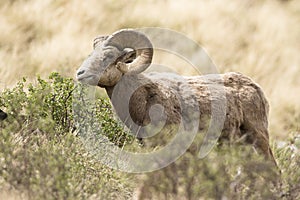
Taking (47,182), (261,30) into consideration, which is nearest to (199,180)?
(47,182)

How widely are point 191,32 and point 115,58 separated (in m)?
7.33

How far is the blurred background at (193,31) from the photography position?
12.4 meters

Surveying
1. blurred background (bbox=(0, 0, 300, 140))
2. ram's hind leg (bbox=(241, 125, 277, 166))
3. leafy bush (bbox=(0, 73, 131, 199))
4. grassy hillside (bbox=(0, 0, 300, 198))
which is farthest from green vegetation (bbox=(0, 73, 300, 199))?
blurred background (bbox=(0, 0, 300, 140))

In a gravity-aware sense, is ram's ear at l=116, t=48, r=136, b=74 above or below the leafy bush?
above

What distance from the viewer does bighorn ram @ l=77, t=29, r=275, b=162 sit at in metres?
6.52

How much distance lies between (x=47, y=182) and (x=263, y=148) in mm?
2881

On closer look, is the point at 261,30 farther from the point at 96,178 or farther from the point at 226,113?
the point at 96,178

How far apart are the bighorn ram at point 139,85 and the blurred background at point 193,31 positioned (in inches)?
193

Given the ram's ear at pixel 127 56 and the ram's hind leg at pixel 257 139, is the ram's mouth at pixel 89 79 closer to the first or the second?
the ram's ear at pixel 127 56

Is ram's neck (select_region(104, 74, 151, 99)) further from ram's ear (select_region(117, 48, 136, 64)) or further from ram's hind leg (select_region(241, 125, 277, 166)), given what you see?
ram's hind leg (select_region(241, 125, 277, 166))

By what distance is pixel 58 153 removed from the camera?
5648 millimetres

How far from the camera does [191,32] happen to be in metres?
13.8

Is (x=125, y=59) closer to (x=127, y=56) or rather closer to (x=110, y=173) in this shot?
(x=127, y=56)

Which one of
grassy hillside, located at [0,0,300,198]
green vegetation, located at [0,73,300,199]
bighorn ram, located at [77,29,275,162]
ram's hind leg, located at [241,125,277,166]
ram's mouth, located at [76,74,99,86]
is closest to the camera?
green vegetation, located at [0,73,300,199]
